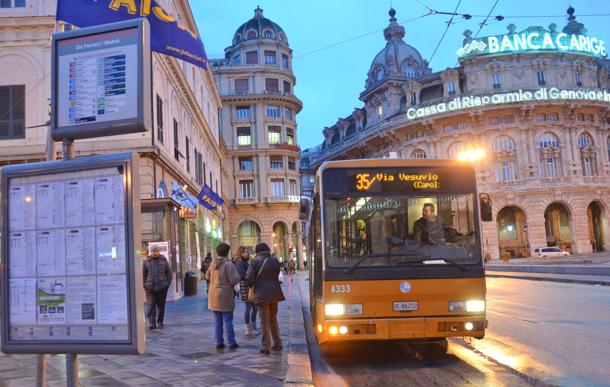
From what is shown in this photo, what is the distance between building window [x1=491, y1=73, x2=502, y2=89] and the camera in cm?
6195

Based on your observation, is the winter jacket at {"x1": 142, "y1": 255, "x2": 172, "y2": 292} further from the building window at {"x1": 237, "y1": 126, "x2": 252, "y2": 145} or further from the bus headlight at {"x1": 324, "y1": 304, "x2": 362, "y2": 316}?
the building window at {"x1": 237, "y1": 126, "x2": 252, "y2": 145}

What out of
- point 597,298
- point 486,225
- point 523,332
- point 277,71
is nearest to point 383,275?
point 523,332

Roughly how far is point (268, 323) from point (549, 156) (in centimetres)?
5794

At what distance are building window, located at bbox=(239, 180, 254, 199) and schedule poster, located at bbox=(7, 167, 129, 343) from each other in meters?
62.1

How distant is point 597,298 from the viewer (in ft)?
53.8

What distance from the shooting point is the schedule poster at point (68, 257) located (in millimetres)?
4027

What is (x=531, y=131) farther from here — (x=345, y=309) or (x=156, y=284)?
(x=345, y=309)

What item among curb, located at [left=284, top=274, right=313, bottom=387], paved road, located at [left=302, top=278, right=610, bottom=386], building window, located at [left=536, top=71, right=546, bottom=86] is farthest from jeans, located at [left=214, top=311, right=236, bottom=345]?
building window, located at [left=536, top=71, right=546, bottom=86]

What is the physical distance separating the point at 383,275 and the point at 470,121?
57153 mm

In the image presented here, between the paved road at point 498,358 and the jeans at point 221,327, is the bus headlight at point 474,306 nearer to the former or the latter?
the paved road at point 498,358

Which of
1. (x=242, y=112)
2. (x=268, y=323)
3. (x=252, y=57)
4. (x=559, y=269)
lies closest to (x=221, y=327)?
(x=268, y=323)

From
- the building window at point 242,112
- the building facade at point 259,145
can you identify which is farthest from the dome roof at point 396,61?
the building window at point 242,112

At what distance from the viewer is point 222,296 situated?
9273 mm

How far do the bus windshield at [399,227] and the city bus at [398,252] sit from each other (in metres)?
0.01
